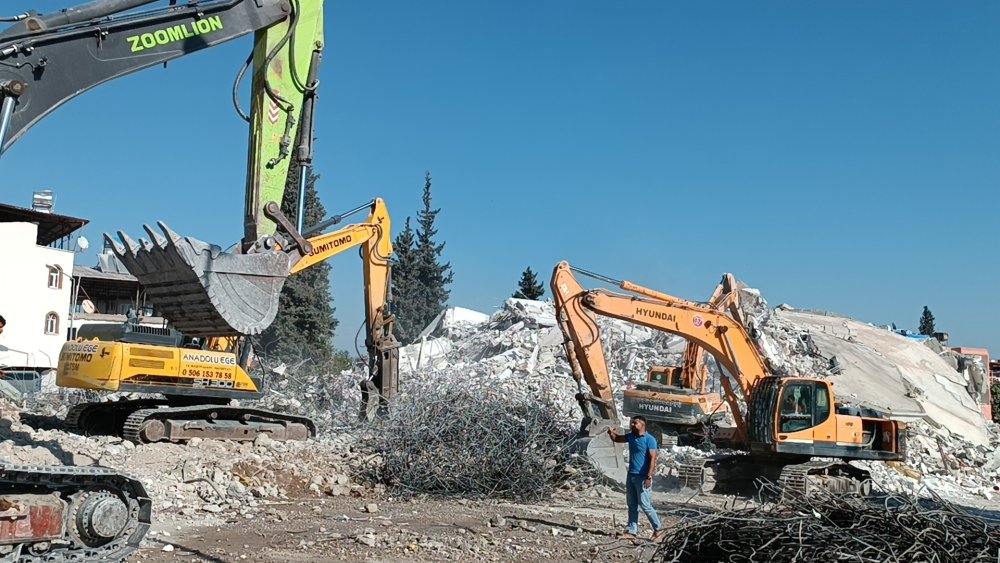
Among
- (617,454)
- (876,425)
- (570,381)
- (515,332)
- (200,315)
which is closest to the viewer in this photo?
(200,315)

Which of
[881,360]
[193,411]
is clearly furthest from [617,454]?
[881,360]

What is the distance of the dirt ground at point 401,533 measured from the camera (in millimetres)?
7605

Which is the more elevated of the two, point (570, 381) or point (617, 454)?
point (570, 381)

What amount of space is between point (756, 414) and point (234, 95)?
8.01 meters

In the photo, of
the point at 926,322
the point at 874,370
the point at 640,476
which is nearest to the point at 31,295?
the point at 874,370

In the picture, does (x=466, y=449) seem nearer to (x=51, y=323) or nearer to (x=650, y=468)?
(x=650, y=468)

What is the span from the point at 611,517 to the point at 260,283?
467 cm

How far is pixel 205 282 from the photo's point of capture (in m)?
8.05

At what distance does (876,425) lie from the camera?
13.4 m

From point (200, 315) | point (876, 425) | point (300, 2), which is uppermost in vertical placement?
point (300, 2)

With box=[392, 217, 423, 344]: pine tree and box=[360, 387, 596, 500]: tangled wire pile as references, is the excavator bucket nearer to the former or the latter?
box=[360, 387, 596, 500]: tangled wire pile

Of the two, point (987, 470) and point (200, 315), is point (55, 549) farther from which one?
point (987, 470)

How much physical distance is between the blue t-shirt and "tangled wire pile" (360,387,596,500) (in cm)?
260

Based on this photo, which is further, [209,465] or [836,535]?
[209,465]
